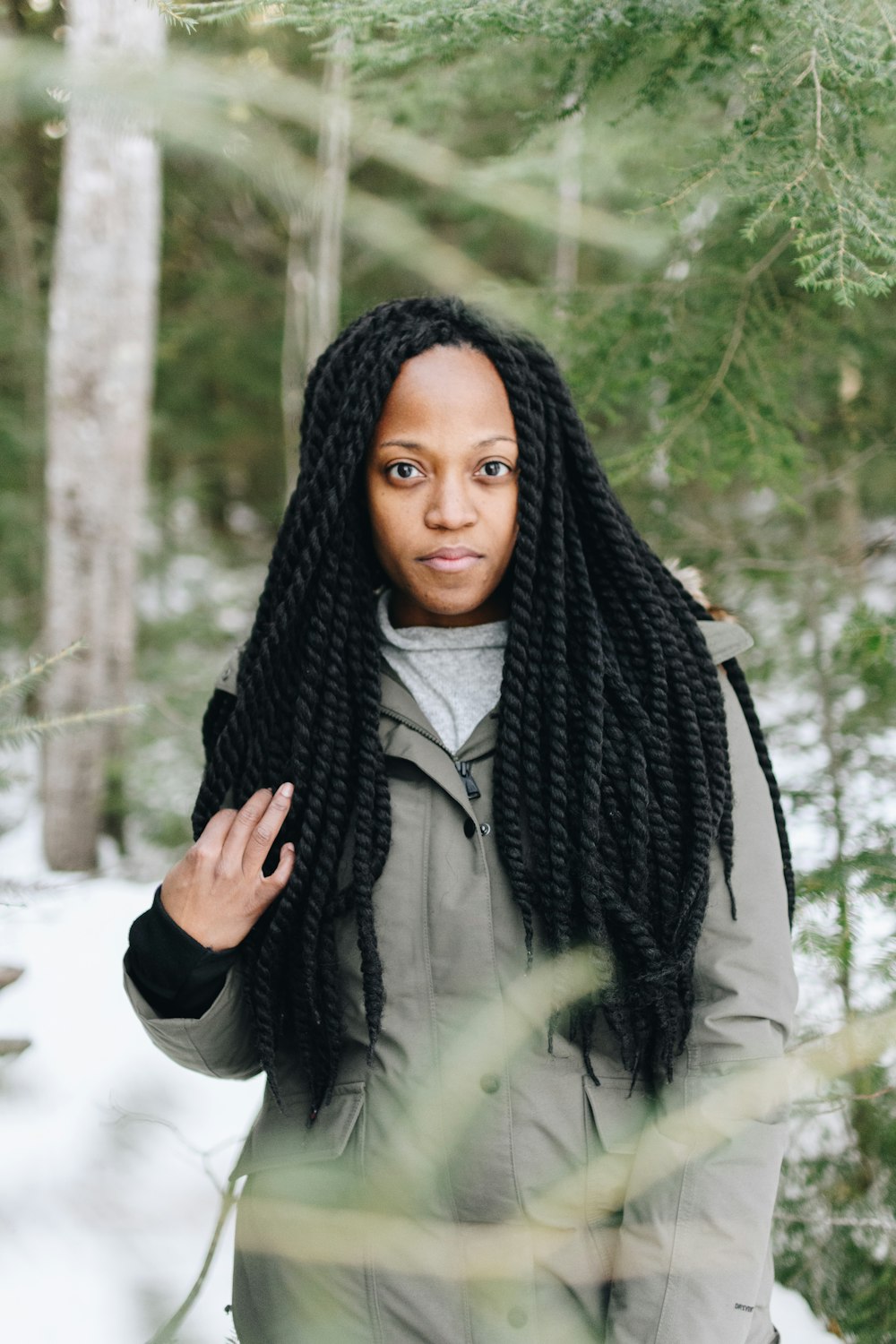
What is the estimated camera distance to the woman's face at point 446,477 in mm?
1655

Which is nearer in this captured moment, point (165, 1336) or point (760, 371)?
point (165, 1336)

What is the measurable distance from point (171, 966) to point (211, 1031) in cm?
15

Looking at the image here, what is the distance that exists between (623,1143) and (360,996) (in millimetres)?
488

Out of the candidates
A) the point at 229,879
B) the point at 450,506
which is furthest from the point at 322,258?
the point at 229,879

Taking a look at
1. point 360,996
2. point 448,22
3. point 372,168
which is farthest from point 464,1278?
point 372,168

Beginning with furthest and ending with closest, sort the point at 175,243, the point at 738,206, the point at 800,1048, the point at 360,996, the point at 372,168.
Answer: the point at 175,243, the point at 372,168, the point at 738,206, the point at 800,1048, the point at 360,996

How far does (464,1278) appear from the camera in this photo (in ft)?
5.21

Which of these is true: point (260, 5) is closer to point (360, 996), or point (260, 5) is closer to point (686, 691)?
point (686, 691)

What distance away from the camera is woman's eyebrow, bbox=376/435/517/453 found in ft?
5.44

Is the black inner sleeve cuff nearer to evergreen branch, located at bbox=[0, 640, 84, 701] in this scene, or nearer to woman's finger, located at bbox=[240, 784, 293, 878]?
woman's finger, located at bbox=[240, 784, 293, 878]

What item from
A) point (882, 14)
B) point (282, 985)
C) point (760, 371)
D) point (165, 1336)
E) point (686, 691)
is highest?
point (882, 14)

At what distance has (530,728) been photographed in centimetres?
168

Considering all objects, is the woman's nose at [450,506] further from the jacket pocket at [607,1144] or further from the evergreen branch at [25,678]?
the jacket pocket at [607,1144]

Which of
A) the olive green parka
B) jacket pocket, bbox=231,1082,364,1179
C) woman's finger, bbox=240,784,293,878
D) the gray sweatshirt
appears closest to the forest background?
woman's finger, bbox=240,784,293,878
